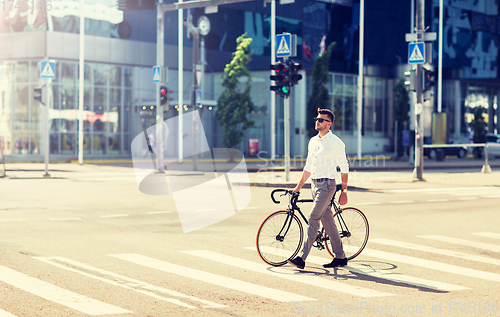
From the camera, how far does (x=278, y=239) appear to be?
27.2 ft

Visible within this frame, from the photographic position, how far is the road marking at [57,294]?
5980 mm

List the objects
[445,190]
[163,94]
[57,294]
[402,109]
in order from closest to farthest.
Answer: [57,294] → [445,190] → [163,94] → [402,109]

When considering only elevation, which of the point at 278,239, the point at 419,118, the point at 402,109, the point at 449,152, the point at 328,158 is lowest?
the point at 278,239

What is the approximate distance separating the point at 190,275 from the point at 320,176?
6.41 ft

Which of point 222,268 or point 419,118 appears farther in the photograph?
point 419,118

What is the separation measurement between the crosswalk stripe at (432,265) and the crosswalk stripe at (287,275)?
5.21 ft

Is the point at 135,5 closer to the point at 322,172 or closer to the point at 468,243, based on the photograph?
the point at 468,243

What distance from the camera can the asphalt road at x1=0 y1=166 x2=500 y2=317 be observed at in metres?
6.19

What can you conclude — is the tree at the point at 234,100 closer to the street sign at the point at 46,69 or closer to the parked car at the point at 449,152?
the parked car at the point at 449,152

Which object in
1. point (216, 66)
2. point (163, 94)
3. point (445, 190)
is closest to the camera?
point (445, 190)

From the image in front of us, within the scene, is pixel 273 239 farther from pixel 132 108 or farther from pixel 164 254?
pixel 132 108

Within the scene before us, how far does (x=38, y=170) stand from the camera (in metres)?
29.2

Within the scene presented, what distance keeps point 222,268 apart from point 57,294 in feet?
7.08

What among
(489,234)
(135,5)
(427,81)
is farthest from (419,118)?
(135,5)
